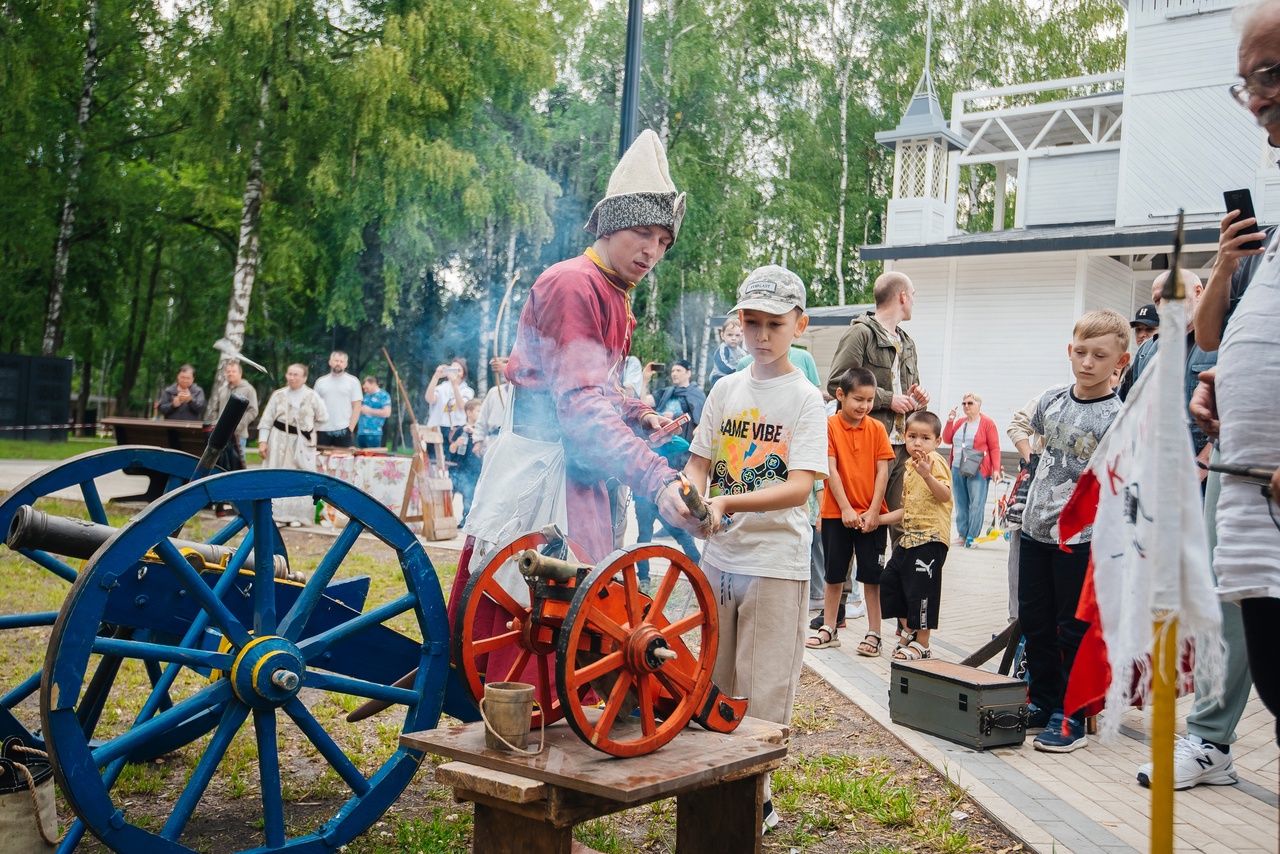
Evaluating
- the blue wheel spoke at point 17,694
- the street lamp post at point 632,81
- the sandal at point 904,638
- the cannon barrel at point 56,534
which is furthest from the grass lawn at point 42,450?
the cannon barrel at point 56,534

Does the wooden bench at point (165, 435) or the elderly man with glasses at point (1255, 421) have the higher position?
the elderly man with glasses at point (1255, 421)

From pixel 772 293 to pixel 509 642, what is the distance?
135 centimetres

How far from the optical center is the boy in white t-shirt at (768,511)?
3.16 meters

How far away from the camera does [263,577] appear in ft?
9.05

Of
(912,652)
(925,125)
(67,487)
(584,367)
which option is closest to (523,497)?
(584,367)

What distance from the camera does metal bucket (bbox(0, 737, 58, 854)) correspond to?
99.7 inches

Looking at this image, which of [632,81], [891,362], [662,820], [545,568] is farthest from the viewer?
[632,81]

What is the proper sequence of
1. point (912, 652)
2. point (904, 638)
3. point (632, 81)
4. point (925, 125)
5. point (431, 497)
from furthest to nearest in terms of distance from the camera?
1. point (925, 125)
2. point (431, 497)
3. point (632, 81)
4. point (904, 638)
5. point (912, 652)

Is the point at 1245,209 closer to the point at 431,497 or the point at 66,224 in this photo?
the point at 431,497

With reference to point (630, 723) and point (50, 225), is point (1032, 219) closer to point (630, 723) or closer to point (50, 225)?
point (630, 723)

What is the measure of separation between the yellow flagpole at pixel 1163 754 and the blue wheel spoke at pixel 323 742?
213 centimetres

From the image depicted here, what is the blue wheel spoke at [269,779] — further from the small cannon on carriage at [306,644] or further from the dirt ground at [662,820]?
the dirt ground at [662,820]

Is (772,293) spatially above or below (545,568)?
above

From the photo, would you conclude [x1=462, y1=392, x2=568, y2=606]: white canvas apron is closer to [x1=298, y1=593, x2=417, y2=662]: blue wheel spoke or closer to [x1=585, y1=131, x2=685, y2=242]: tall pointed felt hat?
[x1=298, y1=593, x2=417, y2=662]: blue wheel spoke
